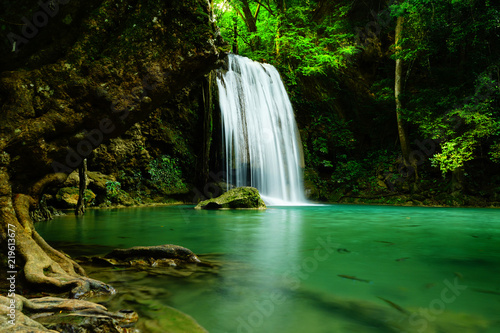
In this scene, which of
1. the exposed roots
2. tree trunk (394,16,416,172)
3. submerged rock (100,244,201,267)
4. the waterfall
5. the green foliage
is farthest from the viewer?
tree trunk (394,16,416,172)

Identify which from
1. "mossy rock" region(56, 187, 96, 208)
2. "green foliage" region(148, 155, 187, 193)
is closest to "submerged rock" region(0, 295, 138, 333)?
"mossy rock" region(56, 187, 96, 208)

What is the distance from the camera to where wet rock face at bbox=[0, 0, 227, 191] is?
249 centimetres

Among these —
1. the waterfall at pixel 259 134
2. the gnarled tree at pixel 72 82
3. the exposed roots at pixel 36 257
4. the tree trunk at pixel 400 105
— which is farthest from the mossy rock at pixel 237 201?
the tree trunk at pixel 400 105

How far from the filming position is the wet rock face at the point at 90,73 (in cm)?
249

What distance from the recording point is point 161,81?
305cm

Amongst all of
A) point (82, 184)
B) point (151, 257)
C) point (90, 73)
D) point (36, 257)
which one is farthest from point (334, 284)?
point (82, 184)

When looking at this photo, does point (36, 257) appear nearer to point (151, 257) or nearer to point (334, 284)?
point (151, 257)

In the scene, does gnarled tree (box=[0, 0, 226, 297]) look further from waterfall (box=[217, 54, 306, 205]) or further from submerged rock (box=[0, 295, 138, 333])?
waterfall (box=[217, 54, 306, 205])

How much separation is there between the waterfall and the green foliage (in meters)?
2.26

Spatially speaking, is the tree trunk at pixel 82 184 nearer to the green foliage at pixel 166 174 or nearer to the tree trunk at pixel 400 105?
the green foliage at pixel 166 174

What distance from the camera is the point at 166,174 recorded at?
44.8 feet

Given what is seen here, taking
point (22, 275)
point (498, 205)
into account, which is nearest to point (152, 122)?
point (22, 275)

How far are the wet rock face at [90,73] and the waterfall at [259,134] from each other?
11106 mm

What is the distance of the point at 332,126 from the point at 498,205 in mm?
8624
